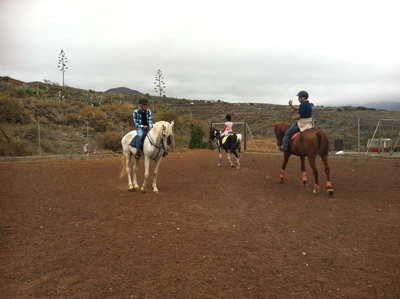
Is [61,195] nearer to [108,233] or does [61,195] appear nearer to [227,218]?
[108,233]

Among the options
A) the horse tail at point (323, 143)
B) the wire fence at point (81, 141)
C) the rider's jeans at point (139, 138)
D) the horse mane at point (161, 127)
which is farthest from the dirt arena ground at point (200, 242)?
the wire fence at point (81, 141)

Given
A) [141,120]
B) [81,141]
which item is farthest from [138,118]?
[81,141]

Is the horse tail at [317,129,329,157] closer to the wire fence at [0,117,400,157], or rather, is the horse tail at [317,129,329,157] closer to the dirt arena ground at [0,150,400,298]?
the dirt arena ground at [0,150,400,298]

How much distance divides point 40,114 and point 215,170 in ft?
60.3

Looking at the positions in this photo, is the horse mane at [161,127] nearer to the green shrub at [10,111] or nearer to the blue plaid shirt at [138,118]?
the blue plaid shirt at [138,118]

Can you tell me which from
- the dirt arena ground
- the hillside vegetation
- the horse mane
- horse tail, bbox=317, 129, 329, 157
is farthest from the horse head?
the hillside vegetation

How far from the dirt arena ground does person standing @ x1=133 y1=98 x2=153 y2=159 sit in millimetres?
1530

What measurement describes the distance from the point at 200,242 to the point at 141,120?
4908 millimetres

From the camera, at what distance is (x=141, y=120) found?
813 centimetres

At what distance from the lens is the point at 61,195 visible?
24.2 feet

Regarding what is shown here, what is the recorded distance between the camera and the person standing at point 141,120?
26.0ft

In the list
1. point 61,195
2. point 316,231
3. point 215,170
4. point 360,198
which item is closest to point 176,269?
point 316,231

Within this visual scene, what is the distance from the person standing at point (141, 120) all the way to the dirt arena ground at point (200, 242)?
1530 millimetres

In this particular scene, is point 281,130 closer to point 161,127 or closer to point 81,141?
point 161,127
